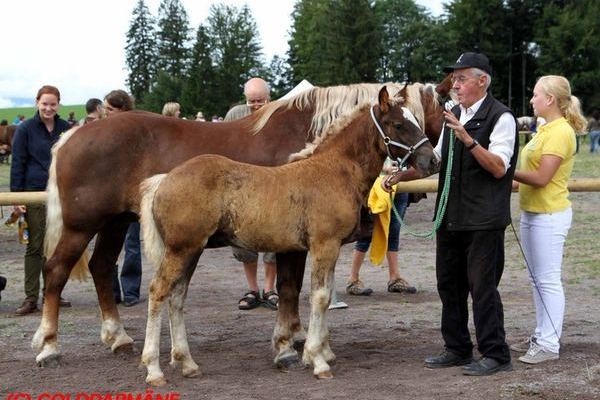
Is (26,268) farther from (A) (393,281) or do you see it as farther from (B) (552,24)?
(B) (552,24)

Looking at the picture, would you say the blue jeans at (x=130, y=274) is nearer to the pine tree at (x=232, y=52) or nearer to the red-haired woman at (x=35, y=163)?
the red-haired woman at (x=35, y=163)

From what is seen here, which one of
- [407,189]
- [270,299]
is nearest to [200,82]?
[270,299]

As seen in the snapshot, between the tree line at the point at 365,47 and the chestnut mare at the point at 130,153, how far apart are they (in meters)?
59.1

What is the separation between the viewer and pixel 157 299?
17.5ft

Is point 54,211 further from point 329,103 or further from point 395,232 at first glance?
point 395,232

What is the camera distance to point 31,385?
5395mm

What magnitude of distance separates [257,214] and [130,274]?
149 inches

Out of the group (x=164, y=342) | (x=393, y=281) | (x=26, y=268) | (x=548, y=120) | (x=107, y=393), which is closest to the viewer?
(x=107, y=393)

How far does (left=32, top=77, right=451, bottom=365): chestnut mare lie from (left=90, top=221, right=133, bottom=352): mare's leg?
0.11 meters

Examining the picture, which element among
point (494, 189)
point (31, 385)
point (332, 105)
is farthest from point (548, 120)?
point (31, 385)

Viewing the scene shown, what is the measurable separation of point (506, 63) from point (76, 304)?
6598 cm

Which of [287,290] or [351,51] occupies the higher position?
[351,51]

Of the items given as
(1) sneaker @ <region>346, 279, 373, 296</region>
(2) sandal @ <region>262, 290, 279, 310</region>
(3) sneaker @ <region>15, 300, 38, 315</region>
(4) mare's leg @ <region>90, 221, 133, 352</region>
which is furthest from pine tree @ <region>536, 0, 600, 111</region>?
(4) mare's leg @ <region>90, 221, 133, 352</region>

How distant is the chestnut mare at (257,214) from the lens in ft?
17.3
